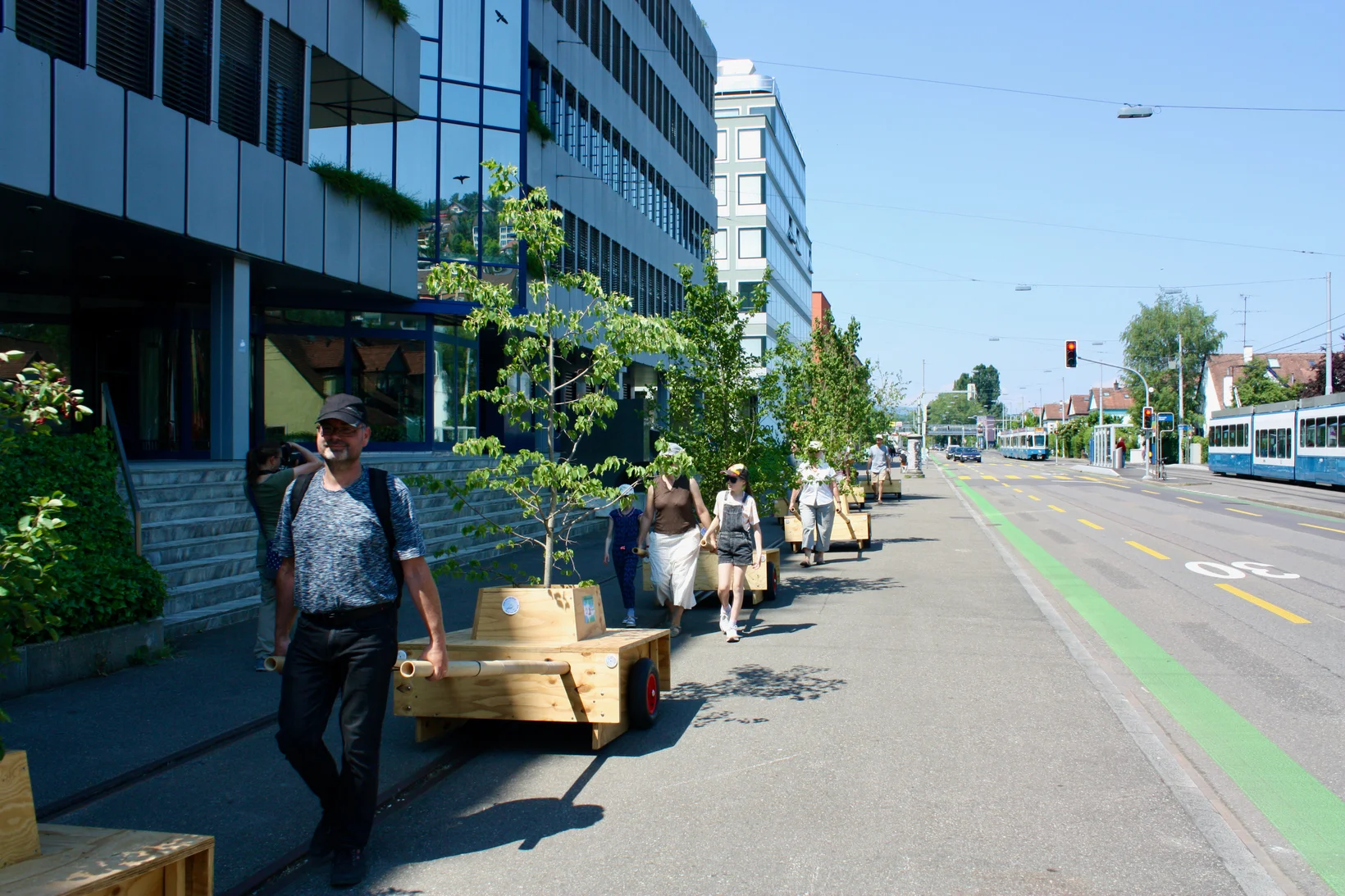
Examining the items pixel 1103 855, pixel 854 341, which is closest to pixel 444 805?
pixel 1103 855

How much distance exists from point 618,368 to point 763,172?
199 feet

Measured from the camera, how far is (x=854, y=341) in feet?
102

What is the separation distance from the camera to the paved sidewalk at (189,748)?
197 inches

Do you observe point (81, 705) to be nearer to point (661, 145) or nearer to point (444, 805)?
point (444, 805)

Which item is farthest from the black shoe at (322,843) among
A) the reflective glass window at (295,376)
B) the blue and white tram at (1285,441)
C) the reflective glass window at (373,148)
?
the blue and white tram at (1285,441)

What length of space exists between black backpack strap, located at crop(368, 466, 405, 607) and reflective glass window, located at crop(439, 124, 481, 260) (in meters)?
18.6

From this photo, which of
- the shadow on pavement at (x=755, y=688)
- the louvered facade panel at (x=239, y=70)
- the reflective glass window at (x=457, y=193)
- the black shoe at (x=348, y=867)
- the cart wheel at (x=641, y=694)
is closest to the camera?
the black shoe at (x=348, y=867)

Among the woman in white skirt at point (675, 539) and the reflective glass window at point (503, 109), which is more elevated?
the reflective glass window at point (503, 109)

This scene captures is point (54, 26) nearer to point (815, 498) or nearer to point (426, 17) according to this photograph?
point (426, 17)

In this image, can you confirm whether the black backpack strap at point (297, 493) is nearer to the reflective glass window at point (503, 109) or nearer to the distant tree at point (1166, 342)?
the reflective glass window at point (503, 109)

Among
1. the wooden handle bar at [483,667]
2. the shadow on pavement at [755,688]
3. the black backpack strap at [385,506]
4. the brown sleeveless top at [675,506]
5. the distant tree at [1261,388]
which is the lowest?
Answer: the shadow on pavement at [755,688]

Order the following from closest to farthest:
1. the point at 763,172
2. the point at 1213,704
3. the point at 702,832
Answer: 1. the point at 702,832
2. the point at 1213,704
3. the point at 763,172

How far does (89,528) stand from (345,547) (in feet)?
17.2

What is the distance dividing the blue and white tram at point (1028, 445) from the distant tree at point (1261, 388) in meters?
27.2
